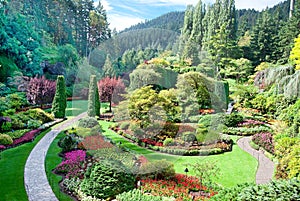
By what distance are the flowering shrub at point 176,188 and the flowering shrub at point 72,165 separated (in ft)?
7.95

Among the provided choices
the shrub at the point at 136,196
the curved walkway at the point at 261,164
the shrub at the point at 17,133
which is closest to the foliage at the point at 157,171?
the shrub at the point at 136,196

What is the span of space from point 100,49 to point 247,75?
68.4 feet

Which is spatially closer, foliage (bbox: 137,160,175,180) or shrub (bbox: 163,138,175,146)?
foliage (bbox: 137,160,175,180)

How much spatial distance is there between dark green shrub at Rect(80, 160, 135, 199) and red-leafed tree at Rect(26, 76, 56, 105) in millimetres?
14989

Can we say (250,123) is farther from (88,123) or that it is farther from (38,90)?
(38,90)

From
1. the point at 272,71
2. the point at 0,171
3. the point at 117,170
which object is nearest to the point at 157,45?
the point at 117,170

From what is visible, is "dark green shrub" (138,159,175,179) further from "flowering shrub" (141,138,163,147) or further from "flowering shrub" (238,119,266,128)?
"flowering shrub" (238,119,266,128)

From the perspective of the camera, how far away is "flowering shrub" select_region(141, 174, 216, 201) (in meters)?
7.85

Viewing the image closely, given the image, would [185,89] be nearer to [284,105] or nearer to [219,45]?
[284,105]

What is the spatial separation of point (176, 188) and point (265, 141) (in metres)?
6.70

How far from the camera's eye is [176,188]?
826 cm

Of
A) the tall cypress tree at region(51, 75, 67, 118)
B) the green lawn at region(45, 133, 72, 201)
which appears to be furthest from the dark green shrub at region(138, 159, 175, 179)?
the tall cypress tree at region(51, 75, 67, 118)

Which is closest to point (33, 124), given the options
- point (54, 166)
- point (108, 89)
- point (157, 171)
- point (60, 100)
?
point (60, 100)

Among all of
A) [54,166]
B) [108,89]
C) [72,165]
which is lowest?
[54,166]
